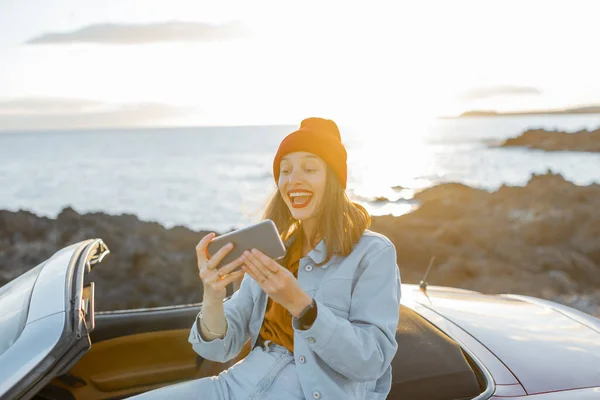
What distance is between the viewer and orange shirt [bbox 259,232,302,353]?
213 cm

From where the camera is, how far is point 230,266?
1.84 meters

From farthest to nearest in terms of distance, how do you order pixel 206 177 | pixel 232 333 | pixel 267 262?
pixel 206 177 → pixel 232 333 → pixel 267 262

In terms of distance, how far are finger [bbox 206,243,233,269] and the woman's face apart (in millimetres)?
414

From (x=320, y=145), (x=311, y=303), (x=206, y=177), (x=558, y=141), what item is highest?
(x=320, y=145)

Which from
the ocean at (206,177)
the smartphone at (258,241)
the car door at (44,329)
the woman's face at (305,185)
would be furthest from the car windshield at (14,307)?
the ocean at (206,177)

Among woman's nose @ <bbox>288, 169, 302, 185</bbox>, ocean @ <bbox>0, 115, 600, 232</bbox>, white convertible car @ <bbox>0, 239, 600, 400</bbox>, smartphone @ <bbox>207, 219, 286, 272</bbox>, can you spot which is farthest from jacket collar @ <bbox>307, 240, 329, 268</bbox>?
ocean @ <bbox>0, 115, 600, 232</bbox>

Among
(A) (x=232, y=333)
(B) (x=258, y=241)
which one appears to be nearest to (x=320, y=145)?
(B) (x=258, y=241)

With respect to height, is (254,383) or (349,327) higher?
(349,327)

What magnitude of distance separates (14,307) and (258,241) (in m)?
1.05

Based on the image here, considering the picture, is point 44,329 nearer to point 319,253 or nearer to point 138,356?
point 319,253

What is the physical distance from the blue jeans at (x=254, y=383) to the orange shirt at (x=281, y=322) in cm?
3

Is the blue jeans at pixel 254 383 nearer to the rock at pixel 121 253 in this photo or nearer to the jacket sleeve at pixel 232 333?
the jacket sleeve at pixel 232 333

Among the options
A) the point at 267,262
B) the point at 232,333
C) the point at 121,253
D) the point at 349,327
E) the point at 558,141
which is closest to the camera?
the point at 267,262

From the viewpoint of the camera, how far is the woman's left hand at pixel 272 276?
174 cm
